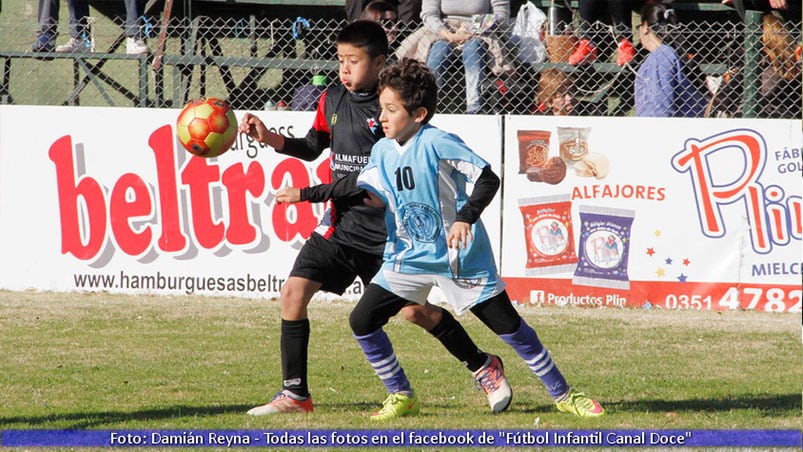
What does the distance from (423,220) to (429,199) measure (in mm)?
109

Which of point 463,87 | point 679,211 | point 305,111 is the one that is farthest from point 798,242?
point 305,111

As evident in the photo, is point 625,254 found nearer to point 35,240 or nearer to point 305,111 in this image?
point 305,111

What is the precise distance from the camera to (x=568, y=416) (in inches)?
235

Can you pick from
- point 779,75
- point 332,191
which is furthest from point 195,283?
point 779,75

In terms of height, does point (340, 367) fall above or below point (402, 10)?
below

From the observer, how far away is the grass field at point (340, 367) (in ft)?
19.6

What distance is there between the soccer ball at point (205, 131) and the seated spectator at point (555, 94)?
16.6ft

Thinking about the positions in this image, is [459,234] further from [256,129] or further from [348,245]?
[256,129]

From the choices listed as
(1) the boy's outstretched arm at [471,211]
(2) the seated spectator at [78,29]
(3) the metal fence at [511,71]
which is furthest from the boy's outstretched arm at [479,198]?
(2) the seated spectator at [78,29]

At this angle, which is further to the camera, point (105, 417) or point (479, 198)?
point (105, 417)

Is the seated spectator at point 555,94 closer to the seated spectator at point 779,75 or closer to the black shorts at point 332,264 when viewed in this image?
the seated spectator at point 779,75

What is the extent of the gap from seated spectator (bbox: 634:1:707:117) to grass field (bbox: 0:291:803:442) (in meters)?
1.95

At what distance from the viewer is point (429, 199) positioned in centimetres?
582

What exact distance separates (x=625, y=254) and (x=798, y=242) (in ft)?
5.01
